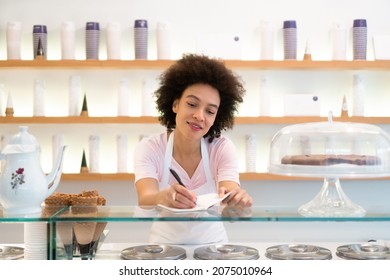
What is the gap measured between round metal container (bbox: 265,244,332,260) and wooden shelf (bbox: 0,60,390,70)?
2.22 metres

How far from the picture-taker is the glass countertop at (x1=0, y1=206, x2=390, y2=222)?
4.82ft

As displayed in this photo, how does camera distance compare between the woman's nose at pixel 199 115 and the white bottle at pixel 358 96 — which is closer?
the woman's nose at pixel 199 115

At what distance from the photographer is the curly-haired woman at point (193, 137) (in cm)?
217

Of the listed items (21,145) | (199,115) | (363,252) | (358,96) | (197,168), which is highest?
(358,96)

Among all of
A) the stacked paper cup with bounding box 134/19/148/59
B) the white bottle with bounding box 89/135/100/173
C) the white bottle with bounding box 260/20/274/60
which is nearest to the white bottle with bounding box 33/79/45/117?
the white bottle with bounding box 89/135/100/173

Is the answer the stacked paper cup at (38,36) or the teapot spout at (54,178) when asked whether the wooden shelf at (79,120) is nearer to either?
the stacked paper cup at (38,36)

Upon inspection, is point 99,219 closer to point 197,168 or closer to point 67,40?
point 197,168

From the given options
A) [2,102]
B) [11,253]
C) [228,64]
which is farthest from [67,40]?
[11,253]

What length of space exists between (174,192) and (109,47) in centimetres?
225

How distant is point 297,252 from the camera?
155 centimetres

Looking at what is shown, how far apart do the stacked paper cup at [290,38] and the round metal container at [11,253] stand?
100 inches

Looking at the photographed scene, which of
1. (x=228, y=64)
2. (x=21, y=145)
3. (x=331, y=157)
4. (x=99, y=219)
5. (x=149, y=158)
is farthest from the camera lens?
(x=228, y=64)

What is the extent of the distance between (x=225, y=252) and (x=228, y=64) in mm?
2269

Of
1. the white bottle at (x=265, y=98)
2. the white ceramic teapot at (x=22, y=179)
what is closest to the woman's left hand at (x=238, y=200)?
the white ceramic teapot at (x=22, y=179)
